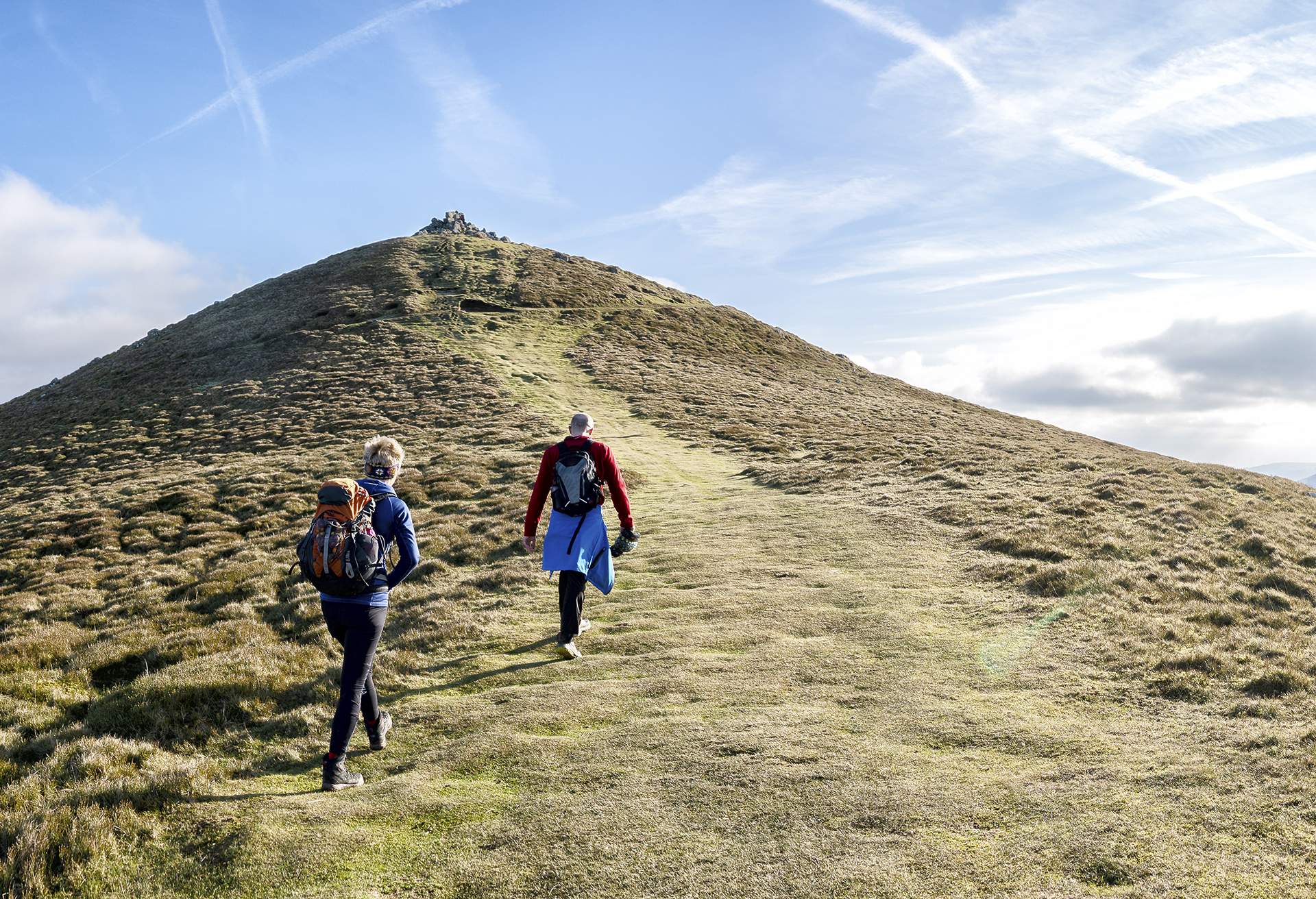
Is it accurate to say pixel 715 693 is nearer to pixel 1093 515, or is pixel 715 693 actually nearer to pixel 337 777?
pixel 337 777

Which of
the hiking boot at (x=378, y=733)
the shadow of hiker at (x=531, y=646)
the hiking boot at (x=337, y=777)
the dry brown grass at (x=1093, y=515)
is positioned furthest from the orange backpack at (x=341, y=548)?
the dry brown grass at (x=1093, y=515)

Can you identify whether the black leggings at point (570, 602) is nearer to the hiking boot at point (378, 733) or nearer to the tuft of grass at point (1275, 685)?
the hiking boot at point (378, 733)

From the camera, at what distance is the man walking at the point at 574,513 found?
9.40m

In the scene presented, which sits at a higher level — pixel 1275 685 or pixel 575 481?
pixel 575 481

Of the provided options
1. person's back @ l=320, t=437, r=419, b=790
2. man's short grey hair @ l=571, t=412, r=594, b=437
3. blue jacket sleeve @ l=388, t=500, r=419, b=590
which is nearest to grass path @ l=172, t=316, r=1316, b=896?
person's back @ l=320, t=437, r=419, b=790

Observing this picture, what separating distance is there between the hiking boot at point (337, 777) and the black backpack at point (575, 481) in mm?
3819

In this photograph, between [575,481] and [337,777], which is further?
[575,481]

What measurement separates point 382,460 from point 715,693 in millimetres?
4377

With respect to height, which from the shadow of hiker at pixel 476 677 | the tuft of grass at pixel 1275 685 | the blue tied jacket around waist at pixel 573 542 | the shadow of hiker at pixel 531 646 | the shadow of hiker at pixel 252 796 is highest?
the blue tied jacket around waist at pixel 573 542

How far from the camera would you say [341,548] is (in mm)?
6141

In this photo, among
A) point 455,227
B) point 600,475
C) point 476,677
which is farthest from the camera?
point 455,227

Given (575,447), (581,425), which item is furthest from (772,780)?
(581,425)

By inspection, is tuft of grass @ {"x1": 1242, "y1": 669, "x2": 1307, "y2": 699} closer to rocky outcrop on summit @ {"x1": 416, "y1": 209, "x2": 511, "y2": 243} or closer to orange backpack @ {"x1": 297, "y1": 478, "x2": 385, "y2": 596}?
orange backpack @ {"x1": 297, "y1": 478, "x2": 385, "y2": 596}

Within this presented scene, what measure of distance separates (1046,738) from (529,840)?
191 inches
